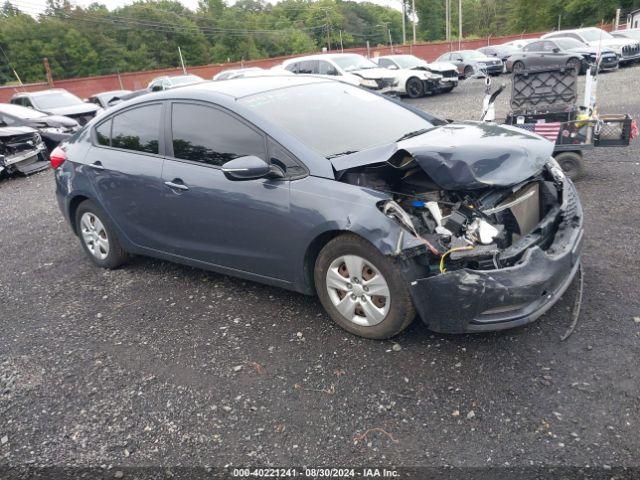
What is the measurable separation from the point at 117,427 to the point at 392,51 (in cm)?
4089

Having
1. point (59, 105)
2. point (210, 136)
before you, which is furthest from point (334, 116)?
point (59, 105)

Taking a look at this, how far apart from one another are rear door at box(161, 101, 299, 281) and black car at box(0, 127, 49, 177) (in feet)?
26.6

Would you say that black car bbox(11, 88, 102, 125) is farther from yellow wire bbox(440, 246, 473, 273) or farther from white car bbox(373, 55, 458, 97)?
yellow wire bbox(440, 246, 473, 273)

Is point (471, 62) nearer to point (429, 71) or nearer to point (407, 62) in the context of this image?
point (407, 62)

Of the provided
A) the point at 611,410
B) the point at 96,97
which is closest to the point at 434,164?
the point at 611,410

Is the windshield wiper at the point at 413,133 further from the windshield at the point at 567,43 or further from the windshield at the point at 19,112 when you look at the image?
the windshield at the point at 567,43

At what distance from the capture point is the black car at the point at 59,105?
49.2 ft

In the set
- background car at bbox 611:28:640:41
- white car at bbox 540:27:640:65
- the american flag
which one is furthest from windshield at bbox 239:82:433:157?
background car at bbox 611:28:640:41

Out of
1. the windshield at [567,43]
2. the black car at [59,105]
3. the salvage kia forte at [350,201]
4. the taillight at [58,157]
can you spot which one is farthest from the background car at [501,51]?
the taillight at [58,157]

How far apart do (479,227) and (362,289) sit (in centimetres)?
82

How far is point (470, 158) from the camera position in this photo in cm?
332

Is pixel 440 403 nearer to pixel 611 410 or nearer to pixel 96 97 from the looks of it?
pixel 611 410

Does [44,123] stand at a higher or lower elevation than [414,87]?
higher

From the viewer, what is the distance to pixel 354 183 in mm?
3480
